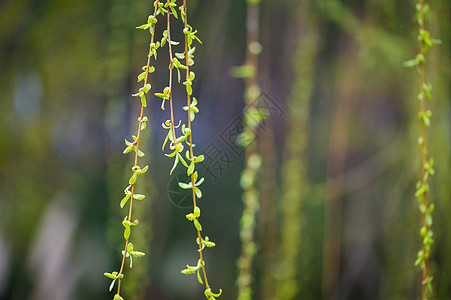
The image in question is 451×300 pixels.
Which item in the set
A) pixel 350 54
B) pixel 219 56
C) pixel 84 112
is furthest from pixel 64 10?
pixel 350 54

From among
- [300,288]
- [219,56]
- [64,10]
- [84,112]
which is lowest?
[300,288]

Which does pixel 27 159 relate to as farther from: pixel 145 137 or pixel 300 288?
pixel 300 288

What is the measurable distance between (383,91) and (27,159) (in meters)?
1.08

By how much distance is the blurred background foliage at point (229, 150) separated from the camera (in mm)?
1076

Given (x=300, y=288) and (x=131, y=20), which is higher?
(x=131, y=20)

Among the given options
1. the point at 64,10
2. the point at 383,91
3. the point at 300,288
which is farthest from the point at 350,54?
the point at 64,10

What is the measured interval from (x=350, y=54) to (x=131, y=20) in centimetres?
56

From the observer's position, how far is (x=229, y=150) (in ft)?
3.78

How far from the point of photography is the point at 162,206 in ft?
4.48

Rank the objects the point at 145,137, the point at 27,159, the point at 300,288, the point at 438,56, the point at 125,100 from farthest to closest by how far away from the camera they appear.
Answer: the point at 27,159
the point at 300,288
the point at 125,100
the point at 145,137
the point at 438,56

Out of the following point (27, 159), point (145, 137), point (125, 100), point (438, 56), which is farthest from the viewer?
point (27, 159)

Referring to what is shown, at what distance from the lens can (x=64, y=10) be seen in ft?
4.17

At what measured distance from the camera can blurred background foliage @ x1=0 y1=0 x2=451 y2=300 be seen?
3.53 feet

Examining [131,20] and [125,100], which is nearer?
[131,20]
